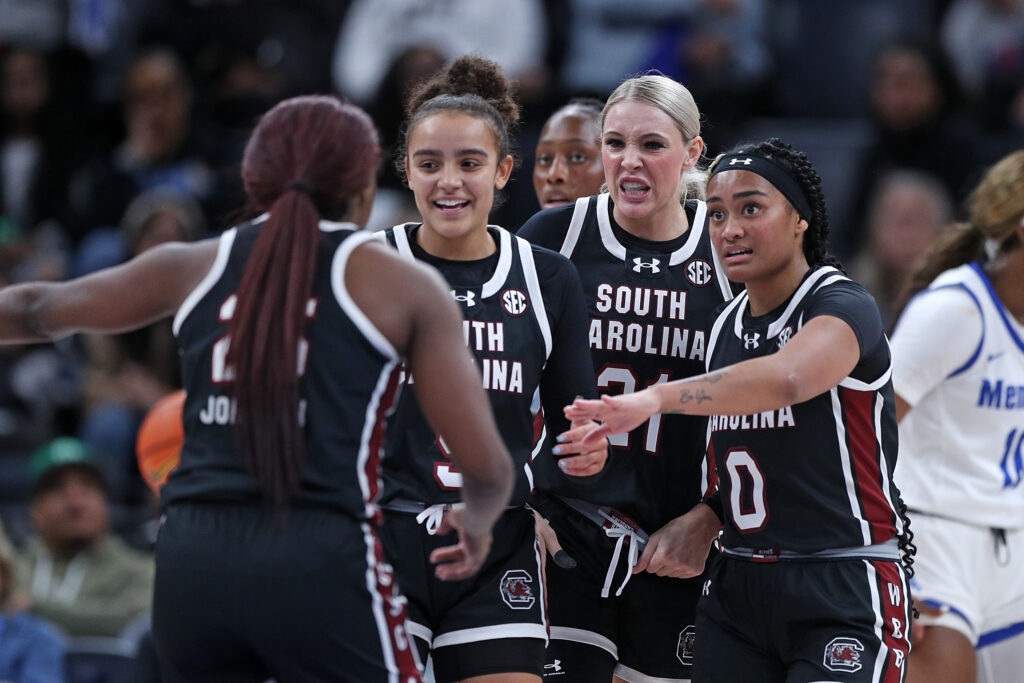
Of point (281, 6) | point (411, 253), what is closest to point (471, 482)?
point (411, 253)

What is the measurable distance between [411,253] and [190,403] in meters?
1.25

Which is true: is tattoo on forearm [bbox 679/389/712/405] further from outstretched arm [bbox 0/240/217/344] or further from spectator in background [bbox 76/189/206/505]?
spectator in background [bbox 76/189/206/505]

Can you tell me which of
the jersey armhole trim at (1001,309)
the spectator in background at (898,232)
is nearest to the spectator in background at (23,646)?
the jersey armhole trim at (1001,309)

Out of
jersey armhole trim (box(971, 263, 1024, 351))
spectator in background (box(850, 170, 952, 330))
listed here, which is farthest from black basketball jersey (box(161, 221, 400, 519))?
spectator in background (box(850, 170, 952, 330))

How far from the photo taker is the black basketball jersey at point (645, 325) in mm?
4742

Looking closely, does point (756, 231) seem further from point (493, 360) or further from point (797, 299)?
point (493, 360)

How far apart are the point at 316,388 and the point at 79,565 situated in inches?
209

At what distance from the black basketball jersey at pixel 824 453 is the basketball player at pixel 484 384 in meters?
0.48

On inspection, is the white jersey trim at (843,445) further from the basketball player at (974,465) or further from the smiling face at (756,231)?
the basketball player at (974,465)

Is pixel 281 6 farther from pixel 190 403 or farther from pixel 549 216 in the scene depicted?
pixel 190 403

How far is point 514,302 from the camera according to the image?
430 centimetres

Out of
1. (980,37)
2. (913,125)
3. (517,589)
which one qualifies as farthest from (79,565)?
(980,37)

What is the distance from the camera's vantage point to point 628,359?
15.6ft

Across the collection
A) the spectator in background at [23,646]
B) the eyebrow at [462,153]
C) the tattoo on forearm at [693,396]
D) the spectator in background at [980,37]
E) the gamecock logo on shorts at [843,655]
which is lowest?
the spectator in background at [23,646]
